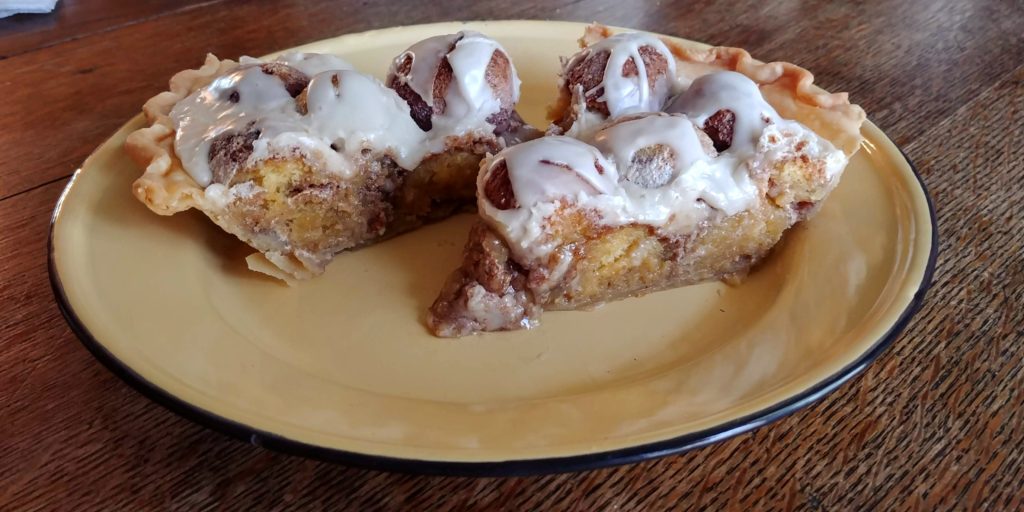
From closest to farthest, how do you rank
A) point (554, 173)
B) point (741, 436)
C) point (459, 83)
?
point (741, 436)
point (554, 173)
point (459, 83)

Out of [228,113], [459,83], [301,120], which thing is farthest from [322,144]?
[459,83]

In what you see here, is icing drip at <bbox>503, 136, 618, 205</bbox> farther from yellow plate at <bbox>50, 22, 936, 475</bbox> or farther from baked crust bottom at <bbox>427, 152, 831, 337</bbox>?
yellow plate at <bbox>50, 22, 936, 475</bbox>

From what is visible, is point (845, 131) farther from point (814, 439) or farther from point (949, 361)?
point (814, 439)

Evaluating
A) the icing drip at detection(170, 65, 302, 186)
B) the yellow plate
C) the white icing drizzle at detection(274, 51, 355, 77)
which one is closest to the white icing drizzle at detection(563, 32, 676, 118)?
the yellow plate

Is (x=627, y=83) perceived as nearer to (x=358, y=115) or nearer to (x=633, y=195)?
(x=633, y=195)

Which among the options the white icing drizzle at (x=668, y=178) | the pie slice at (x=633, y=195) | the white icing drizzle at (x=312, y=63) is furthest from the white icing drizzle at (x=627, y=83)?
the white icing drizzle at (x=312, y=63)
